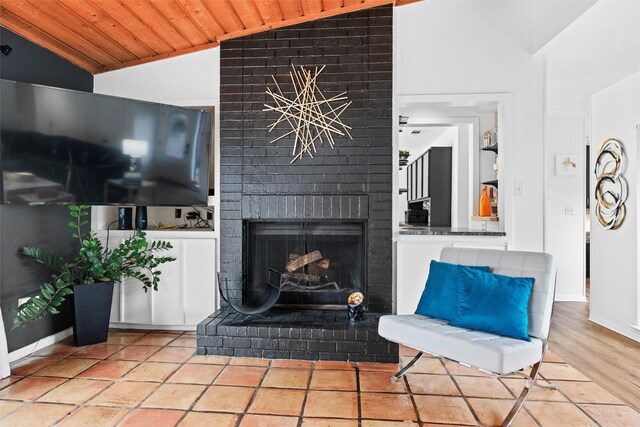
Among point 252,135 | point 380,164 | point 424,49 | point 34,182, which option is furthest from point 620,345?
point 34,182

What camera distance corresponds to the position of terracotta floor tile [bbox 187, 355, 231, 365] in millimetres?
2727

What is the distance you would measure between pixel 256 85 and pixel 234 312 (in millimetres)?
1793

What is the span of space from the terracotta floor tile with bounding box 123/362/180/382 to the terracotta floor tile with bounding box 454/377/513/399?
5.75 feet

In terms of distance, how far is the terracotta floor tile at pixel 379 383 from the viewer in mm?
2303

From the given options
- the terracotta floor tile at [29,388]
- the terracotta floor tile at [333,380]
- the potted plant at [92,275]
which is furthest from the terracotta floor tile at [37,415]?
the terracotta floor tile at [333,380]

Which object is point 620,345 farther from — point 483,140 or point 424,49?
point 424,49

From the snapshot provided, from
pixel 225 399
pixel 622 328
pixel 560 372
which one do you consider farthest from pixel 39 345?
pixel 622 328

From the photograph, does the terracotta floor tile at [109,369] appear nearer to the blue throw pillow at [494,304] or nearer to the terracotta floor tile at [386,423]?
the terracotta floor tile at [386,423]

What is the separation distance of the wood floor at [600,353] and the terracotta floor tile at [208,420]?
2.05 m

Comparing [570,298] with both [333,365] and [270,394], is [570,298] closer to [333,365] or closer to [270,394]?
[333,365]

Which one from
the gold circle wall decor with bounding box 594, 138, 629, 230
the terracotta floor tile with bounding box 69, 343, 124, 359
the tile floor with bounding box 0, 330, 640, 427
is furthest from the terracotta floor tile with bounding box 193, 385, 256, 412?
the gold circle wall decor with bounding box 594, 138, 629, 230

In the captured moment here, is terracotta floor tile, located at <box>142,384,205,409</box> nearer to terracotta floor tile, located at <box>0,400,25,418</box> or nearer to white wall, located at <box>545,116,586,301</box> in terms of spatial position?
terracotta floor tile, located at <box>0,400,25,418</box>

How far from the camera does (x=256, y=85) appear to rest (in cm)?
327

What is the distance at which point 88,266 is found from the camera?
311 cm
